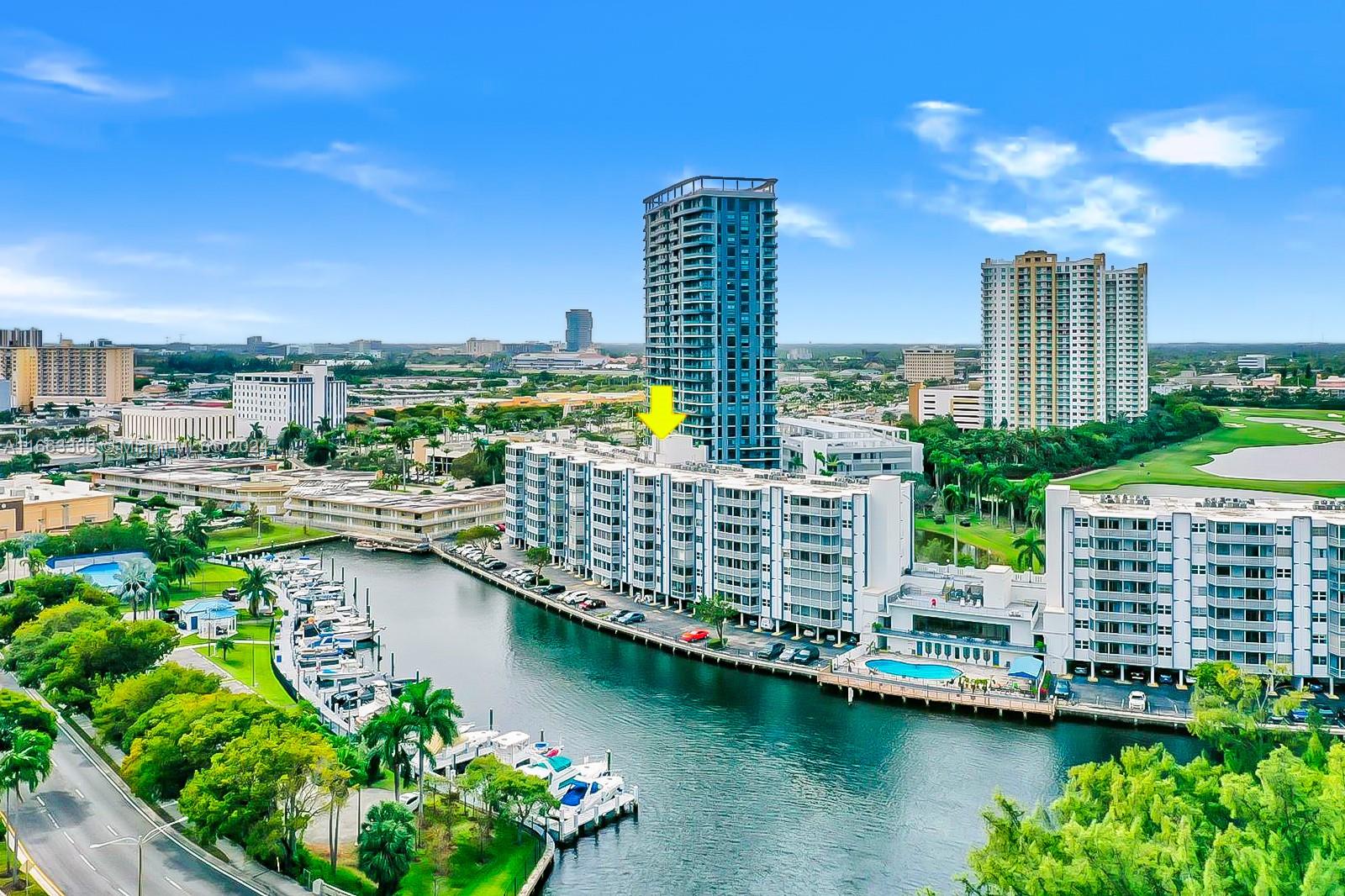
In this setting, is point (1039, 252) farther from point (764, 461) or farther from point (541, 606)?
point (541, 606)

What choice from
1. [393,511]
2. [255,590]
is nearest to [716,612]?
[255,590]

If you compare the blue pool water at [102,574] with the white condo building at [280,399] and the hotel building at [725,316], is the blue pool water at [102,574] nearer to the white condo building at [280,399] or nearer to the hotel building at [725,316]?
the hotel building at [725,316]

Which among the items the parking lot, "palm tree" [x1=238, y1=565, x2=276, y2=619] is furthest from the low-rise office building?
"palm tree" [x1=238, y1=565, x2=276, y2=619]

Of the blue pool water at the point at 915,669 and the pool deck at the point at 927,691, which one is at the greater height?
the blue pool water at the point at 915,669

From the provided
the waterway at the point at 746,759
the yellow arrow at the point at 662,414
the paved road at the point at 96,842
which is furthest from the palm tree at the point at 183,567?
the yellow arrow at the point at 662,414

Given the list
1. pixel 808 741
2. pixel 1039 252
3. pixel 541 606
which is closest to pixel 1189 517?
pixel 808 741

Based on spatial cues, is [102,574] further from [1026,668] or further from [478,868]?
[1026,668]

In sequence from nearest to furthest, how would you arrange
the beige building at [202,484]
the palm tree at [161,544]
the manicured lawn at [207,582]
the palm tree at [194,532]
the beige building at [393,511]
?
the manicured lawn at [207,582], the palm tree at [161,544], the palm tree at [194,532], the beige building at [393,511], the beige building at [202,484]
